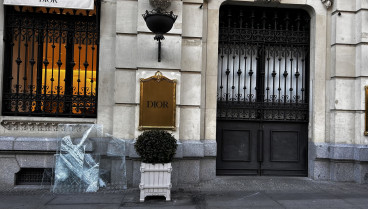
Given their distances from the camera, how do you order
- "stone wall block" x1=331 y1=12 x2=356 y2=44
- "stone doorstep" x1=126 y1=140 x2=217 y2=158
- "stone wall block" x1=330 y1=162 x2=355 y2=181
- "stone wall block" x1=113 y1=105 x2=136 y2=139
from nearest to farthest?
"stone doorstep" x1=126 y1=140 x2=217 y2=158
"stone wall block" x1=113 y1=105 x2=136 y2=139
"stone wall block" x1=330 y1=162 x2=355 y2=181
"stone wall block" x1=331 y1=12 x2=356 y2=44

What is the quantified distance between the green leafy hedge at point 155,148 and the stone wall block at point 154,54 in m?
2.08

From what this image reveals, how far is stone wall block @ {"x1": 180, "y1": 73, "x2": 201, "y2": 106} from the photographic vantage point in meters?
9.16

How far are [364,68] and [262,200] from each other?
197 inches

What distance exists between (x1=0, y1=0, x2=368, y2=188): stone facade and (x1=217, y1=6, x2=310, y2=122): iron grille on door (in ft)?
1.39

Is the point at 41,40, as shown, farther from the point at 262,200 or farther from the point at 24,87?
the point at 262,200

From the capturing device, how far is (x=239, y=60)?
10250mm

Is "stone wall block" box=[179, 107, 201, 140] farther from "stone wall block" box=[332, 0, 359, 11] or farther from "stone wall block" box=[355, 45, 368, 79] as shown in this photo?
"stone wall block" box=[332, 0, 359, 11]

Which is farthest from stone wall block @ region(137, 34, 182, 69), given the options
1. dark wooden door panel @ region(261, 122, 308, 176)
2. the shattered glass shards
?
dark wooden door panel @ region(261, 122, 308, 176)

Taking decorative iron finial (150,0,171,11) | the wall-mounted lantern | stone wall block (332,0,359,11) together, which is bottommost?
the wall-mounted lantern

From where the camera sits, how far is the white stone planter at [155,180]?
7.52 meters

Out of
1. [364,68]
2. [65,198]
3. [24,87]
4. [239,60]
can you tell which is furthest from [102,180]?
[364,68]

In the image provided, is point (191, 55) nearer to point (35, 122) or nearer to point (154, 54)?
point (154, 54)

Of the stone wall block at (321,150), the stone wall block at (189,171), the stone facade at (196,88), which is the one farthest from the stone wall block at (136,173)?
the stone wall block at (321,150)

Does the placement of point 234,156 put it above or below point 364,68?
below
